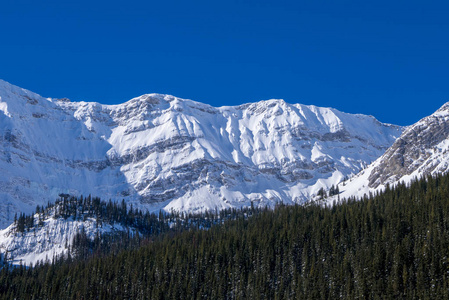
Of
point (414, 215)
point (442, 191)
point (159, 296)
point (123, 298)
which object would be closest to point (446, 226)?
point (414, 215)

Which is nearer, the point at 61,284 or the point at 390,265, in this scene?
the point at 390,265

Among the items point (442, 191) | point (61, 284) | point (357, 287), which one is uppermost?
point (442, 191)

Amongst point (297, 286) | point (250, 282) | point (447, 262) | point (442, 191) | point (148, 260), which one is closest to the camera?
point (447, 262)

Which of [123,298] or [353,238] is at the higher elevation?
[353,238]

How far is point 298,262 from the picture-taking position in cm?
15688

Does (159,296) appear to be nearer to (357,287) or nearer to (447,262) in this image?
(357,287)

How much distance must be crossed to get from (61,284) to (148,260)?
27.1 m

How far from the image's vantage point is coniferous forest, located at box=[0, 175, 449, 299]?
13100 cm

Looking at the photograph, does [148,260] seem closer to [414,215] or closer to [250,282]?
[250,282]

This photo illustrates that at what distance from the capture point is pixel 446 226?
143375 millimetres

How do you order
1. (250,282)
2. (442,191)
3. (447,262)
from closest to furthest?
(447,262) < (250,282) < (442,191)

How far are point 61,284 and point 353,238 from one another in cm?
8547

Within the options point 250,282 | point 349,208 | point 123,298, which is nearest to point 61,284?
point 123,298

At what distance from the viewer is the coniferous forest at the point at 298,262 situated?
13100cm
